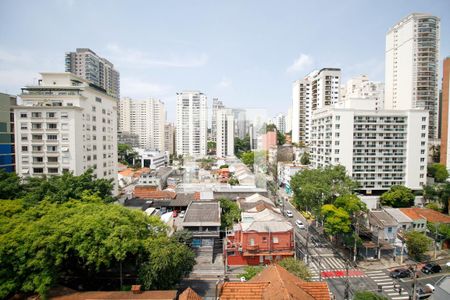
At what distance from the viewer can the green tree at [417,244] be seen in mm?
20719

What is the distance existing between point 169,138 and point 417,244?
86927mm

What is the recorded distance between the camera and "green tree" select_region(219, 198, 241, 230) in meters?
25.7

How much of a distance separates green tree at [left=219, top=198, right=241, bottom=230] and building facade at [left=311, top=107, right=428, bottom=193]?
18212 mm

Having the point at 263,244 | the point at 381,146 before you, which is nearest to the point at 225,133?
the point at 381,146

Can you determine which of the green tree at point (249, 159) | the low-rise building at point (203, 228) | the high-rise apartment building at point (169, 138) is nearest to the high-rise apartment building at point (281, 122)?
the high-rise apartment building at point (169, 138)

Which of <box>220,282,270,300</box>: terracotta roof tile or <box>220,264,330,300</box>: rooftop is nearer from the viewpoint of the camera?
<box>220,264,330,300</box>: rooftop

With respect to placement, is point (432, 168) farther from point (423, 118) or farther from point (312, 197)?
point (312, 197)

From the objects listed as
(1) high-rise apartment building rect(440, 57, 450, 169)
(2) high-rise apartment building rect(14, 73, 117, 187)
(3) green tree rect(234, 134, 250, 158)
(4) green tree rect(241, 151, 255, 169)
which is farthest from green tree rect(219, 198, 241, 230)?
(3) green tree rect(234, 134, 250, 158)

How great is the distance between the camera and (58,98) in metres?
27.7

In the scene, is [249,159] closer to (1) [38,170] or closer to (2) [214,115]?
(2) [214,115]

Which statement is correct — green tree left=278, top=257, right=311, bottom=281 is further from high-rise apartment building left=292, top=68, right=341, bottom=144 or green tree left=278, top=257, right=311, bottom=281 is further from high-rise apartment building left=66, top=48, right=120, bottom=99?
high-rise apartment building left=66, top=48, right=120, bottom=99

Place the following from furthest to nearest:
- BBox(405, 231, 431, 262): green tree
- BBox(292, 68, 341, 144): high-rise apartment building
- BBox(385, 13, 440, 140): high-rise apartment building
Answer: BBox(292, 68, 341, 144): high-rise apartment building < BBox(385, 13, 440, 140): high-rise apartment building < BBox(405, 231, 431, 262): green tree

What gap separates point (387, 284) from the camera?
→ 1812cm

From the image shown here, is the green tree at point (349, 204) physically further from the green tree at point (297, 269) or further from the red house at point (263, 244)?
the green tree at point (297, 269)
